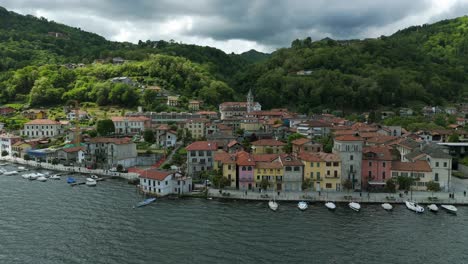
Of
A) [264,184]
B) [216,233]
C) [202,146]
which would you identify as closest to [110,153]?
[202,146]

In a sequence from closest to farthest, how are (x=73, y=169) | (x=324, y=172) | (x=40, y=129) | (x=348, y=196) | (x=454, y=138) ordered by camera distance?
(x=348, y=196), (x=324, y=172), (x=73, y=169), (x=454, y=138), (x=40, y=129)

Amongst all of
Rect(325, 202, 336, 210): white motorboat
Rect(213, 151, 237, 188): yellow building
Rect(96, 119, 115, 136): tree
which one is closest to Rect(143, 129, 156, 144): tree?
Rect(96, 119, 115, 136): tree

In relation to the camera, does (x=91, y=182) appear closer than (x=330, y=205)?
No

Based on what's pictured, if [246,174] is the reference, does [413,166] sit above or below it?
above

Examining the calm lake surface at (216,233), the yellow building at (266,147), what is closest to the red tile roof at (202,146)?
the yellow building at (266,147)

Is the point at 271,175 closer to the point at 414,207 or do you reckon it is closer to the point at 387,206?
the point at 387,206

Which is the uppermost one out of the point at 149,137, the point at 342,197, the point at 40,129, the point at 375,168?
the point at 40,129

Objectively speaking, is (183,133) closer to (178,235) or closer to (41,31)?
(178,235)
